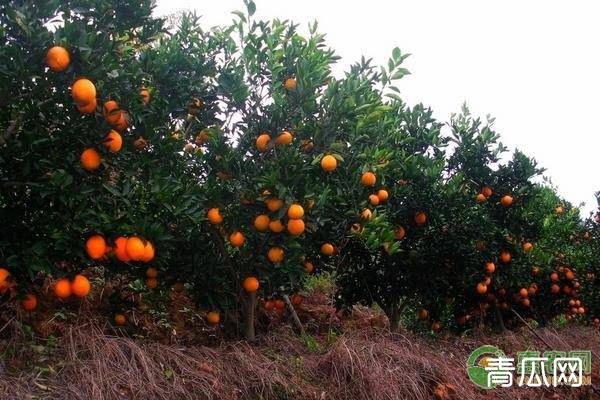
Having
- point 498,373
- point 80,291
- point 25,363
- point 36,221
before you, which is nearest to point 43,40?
point 36,221

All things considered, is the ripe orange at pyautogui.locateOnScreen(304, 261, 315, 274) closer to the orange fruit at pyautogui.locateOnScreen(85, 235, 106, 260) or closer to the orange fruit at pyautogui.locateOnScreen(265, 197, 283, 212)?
the orange fruit at pyautogui.locateOnScreen(265, 197, 283, 212)

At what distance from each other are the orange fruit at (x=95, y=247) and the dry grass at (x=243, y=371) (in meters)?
0.86

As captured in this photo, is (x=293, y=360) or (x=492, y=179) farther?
(x=492, y=179)

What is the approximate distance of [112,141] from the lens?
10.0 ft

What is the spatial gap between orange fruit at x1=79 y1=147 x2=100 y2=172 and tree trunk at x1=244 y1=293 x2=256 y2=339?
6.59 feet

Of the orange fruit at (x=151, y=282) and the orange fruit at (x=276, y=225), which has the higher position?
the orange fruit at (x=276, y=225)

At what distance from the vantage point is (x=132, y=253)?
307 centimetres

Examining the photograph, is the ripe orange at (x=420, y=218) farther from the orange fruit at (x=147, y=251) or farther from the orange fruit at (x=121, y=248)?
the orange fruit at (x=121, y=248)

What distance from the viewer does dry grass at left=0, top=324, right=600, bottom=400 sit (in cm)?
333

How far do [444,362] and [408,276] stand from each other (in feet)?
3.69

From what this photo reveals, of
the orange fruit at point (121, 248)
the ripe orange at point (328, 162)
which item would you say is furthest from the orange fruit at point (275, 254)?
the orange fruit at point (121, 248)

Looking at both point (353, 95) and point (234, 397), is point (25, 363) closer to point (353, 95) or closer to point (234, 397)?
point (234, 397)

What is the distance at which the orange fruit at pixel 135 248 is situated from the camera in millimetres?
3072

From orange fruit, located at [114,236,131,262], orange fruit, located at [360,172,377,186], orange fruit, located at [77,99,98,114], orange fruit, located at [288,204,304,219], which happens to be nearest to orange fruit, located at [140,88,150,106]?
orange fruit, located at [77,99,98,114]
